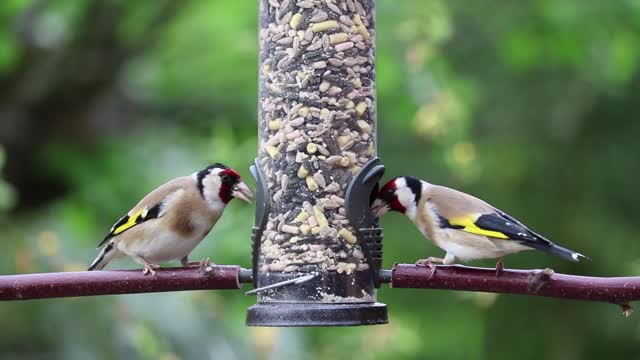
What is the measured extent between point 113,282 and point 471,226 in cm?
174

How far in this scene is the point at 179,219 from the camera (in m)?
6.75

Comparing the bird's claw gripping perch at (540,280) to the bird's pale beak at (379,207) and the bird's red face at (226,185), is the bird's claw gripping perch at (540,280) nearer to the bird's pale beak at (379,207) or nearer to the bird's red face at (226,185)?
the bird's pale beak at (379,207)

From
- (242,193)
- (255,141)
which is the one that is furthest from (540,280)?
(255,141)

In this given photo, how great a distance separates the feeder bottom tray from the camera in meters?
6.18

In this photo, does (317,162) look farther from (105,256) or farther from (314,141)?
(105,256)

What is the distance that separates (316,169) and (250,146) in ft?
12.1

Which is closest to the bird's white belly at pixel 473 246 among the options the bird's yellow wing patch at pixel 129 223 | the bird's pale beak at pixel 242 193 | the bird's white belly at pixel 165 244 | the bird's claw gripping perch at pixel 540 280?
the bird's claw gripping perch at pixel 540 280

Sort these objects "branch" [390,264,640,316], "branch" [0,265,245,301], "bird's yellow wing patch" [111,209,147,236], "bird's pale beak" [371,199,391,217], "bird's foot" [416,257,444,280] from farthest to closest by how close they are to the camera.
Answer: "bird's yellow wing patch" [111,209,147,236] < "bird's pale beak" [371,199,391,217] < "bird's foot" [416,257,444,280] < "branch" [0,265,245,301] < "branch" [390,264,640,316]

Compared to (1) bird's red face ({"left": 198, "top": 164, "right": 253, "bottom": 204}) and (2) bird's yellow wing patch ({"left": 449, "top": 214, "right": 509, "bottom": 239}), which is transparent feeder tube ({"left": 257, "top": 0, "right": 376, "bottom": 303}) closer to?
(1) bird's red face ({"left": 198, "top": 164, "right": 253, "bottom": 204})

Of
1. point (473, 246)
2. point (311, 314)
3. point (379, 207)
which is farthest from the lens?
point (379, 207)

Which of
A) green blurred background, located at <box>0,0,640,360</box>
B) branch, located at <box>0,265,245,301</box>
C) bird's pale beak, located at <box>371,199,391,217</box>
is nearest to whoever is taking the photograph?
branch, located at <box>0,265,245,301</box>

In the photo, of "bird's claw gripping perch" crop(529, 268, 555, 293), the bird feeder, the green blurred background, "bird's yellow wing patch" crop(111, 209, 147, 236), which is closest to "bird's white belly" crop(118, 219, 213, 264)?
"bird's yellow wing patch" crop(111, 209, 147, 236)

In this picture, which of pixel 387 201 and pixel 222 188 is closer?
pixel 387 201

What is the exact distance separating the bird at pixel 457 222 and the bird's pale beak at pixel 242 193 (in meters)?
0.62
